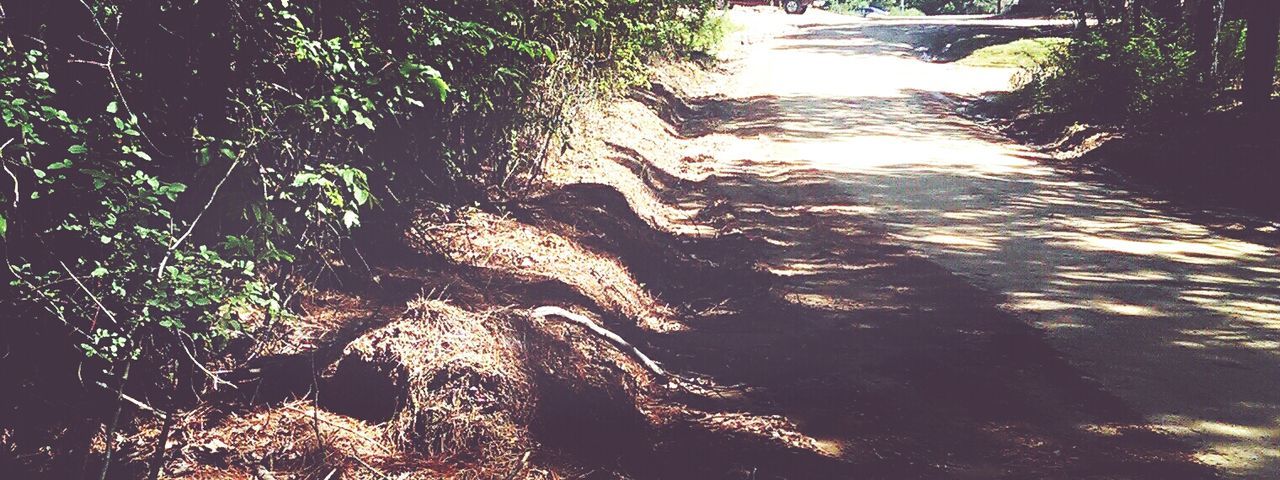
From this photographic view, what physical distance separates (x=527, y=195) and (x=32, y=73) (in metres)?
5.13

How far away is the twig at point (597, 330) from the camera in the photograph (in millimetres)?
5531

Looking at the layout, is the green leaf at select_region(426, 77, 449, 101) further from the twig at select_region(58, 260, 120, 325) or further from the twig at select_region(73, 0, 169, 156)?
the twig at select_region(58, 260, 120, 325)

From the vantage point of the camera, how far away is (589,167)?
9.82m

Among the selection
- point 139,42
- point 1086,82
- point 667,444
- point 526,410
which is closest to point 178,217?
point 139,42

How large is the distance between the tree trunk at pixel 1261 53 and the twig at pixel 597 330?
10.3m

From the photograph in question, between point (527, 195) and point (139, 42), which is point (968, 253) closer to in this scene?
point (527, 195)

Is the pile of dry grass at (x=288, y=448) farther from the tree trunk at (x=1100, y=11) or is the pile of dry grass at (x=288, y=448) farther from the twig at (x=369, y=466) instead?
the tree trunk at (x=1100, y=11)

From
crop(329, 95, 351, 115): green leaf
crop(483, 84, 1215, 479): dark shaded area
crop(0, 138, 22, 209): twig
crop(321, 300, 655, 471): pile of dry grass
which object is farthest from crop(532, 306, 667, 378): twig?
crop(0, 138, 22, 209): twig

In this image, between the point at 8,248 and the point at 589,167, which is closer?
the point at 8,248

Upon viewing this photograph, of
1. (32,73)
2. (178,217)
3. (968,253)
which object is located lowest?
(968,253)

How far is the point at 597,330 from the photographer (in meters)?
5.55

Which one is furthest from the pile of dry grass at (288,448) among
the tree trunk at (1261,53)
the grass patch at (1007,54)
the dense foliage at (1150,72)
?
the grass patch at (1007,54)

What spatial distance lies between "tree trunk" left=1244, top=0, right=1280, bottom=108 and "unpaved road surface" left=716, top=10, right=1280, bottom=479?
2585mm

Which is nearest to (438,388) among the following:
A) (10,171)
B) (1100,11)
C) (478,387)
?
(478,387)
